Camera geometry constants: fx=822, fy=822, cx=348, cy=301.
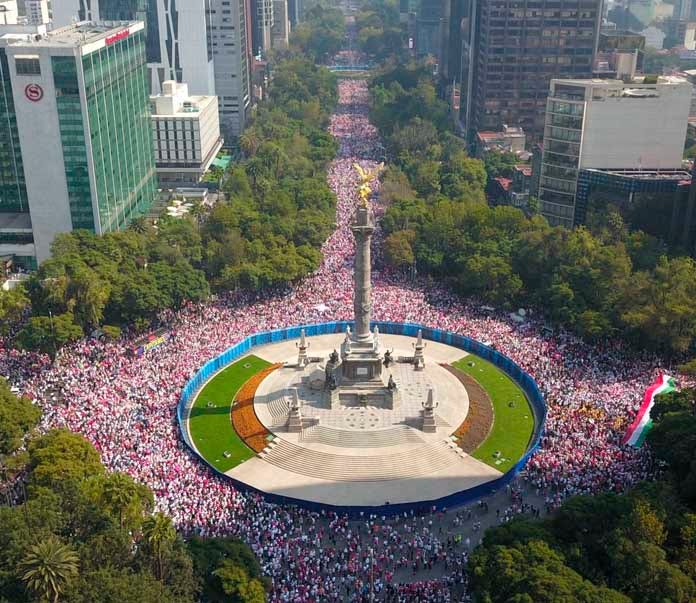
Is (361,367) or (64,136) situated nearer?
(361,367)

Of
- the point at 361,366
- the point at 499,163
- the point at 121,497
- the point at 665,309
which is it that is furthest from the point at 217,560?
the point at 499,163

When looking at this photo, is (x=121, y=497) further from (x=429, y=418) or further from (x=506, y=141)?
(x=506, y=141)

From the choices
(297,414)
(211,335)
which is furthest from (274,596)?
(211,335)

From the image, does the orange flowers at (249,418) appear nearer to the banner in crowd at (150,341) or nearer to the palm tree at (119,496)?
the banner in crowd at (150,341)

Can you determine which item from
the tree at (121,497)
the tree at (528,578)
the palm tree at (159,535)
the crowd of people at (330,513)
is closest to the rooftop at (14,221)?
the crowd of people at (330,513)

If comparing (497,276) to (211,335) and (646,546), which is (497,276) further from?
(646,546)
